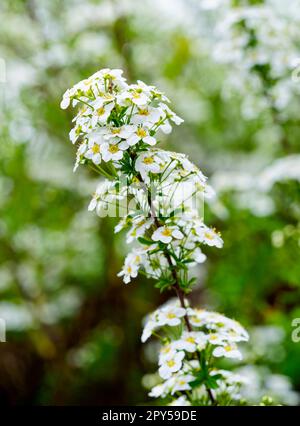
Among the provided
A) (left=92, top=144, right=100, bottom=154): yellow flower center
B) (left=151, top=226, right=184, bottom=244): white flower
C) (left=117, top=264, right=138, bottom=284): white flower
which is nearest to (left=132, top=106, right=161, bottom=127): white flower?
(left=92, top=144, right=100, bottom=154): yellow flower center

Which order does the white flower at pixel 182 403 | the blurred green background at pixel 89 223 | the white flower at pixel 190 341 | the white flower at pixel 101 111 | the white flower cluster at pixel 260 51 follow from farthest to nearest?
the blurred green background at pixel 89 223, the white flower cluster at pixel 260 51, the white flower at pixel 182 403, the white flower at pixel 190 341, the white flower at pixel 101 111

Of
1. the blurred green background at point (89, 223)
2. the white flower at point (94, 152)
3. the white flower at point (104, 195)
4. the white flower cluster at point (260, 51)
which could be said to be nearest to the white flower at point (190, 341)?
the white flower at point (104, 195)

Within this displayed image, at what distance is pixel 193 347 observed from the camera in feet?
4.49

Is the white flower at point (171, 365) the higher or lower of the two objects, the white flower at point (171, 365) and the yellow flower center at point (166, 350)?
the lower

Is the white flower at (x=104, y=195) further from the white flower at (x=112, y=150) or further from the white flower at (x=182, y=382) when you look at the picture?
the white flower at (x=182, y=382)

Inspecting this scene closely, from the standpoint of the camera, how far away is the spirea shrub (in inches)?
50.8

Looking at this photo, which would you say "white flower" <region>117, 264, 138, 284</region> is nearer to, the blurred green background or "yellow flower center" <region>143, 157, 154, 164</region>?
"yellow flower center" <region>143, 157, 154, 164</region>

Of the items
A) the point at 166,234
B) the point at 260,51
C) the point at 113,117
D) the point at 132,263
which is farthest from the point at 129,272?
the point at 260,51

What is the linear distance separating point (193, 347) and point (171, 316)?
0.11m

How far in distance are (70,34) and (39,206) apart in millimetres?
1190

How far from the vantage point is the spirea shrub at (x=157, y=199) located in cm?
129

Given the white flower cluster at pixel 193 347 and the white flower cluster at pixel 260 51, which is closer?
the white flower cluster at pixel 193 347

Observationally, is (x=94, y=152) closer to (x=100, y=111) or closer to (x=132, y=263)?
(x=100, y=111)

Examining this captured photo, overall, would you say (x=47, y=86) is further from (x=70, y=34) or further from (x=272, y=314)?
(x=272, y=314)
